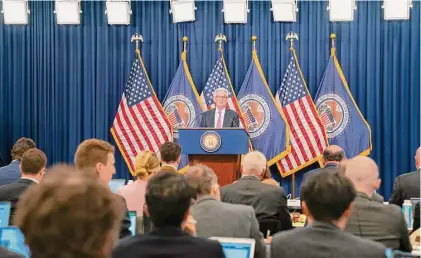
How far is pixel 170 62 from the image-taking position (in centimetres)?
1002

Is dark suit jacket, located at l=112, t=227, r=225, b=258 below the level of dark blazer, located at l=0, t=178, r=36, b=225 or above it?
above

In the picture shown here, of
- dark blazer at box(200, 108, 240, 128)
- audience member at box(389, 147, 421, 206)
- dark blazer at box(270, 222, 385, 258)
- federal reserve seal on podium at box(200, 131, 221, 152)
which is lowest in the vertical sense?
audience member at box(389, 147, 421, 206)

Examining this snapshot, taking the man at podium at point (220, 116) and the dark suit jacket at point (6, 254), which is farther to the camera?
the man at podium at point (220, 116)

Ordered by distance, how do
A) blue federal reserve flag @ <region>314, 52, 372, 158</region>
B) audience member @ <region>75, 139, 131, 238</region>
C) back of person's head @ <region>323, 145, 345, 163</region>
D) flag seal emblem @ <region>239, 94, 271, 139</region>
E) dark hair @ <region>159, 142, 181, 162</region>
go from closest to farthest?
audience member @ <region>75, 139, 131, 238</region> → dark hair @ <region>159, 142, 181, 162</region> → back of person's head @ <region>323, 145, 345, 163</region> → blue federal reserve flag @ <region>314, 52, 372, 158</region> → flag seal emblem @ <region>239, 94, 271, 139</region>

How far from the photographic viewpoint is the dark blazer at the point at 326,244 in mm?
2455

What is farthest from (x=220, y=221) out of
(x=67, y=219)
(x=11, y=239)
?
(x=67, y=219)

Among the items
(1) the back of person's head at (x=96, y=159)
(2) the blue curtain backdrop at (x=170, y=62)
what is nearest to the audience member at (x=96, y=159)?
(1) the back of person's head at (x=96, y=159)

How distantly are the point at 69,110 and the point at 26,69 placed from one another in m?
1.04

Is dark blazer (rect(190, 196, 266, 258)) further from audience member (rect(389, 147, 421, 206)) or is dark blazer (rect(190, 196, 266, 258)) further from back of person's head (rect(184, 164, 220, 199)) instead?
audience member (rect(389, 147, 421, 206))

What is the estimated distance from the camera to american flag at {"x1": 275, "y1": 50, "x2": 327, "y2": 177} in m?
9.12

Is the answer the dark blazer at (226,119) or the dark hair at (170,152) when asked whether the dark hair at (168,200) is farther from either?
the dark blazer at (226,119)

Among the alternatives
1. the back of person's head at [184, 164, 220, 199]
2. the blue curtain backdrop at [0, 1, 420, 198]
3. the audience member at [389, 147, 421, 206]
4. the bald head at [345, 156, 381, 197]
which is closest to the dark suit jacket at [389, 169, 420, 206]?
the audience member at [389, 147, 421, 206]

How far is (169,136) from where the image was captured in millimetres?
9539

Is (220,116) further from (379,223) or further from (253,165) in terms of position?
(379,223)
